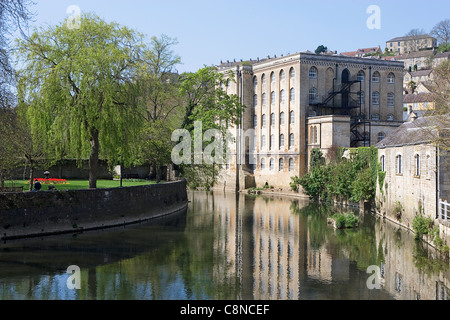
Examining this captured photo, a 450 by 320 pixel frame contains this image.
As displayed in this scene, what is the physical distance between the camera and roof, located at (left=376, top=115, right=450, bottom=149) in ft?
83.4

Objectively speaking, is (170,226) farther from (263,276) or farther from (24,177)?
(24,177)

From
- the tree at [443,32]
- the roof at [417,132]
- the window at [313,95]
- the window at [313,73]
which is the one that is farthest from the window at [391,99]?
the tree at [443,32]

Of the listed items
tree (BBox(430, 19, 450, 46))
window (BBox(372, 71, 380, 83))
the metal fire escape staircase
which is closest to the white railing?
the metal fire escape staircase


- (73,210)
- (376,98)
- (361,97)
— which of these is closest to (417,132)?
(73,210)

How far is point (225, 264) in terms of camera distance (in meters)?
22.5

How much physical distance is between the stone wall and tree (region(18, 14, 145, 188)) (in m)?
2.84

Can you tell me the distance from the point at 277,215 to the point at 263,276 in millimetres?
20624

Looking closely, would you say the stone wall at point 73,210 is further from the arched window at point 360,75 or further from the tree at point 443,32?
the tree at point 443,32

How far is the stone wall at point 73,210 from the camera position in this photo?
26344 millimetres

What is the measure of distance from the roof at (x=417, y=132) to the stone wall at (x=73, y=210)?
55.1ft

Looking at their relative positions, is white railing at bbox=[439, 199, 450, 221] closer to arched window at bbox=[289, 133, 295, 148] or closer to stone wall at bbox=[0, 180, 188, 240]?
stone wall at bbox=[0, 180, 188, 240]

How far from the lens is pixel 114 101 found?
33.5 metres

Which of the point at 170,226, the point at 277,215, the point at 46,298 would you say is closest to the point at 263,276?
the point at 46,298

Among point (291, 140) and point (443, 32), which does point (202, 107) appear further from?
point (443, 32)
